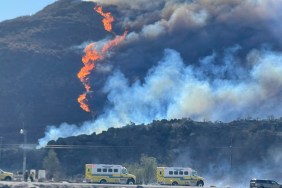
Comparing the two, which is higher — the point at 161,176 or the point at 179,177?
the point at 161,176

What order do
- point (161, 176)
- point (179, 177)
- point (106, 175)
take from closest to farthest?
point (106, 175) → point (179, 177) → point (161, 176)

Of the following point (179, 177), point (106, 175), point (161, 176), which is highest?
point (161, 176)

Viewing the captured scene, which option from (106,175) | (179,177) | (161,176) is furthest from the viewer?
(161,176)

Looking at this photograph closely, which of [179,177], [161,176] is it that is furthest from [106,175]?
[179,177]

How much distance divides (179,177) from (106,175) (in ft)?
46.5

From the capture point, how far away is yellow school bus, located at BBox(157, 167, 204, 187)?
7052 inches

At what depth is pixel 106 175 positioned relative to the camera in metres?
177

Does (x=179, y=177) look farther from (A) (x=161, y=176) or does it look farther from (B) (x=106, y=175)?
(B) (x=106, y=175)

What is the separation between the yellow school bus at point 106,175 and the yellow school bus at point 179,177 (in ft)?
22.3

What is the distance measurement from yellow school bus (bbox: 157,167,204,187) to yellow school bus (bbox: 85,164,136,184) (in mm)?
6785

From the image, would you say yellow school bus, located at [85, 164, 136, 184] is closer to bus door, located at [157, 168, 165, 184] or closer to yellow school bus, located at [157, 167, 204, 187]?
bus door, located at [157, 168, 165, 184]

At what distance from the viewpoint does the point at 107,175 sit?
177 meters

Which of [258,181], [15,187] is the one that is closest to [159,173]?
[258,181]

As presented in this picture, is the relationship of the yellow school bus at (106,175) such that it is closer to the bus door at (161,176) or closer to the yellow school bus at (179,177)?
the bus door at (161,176)
